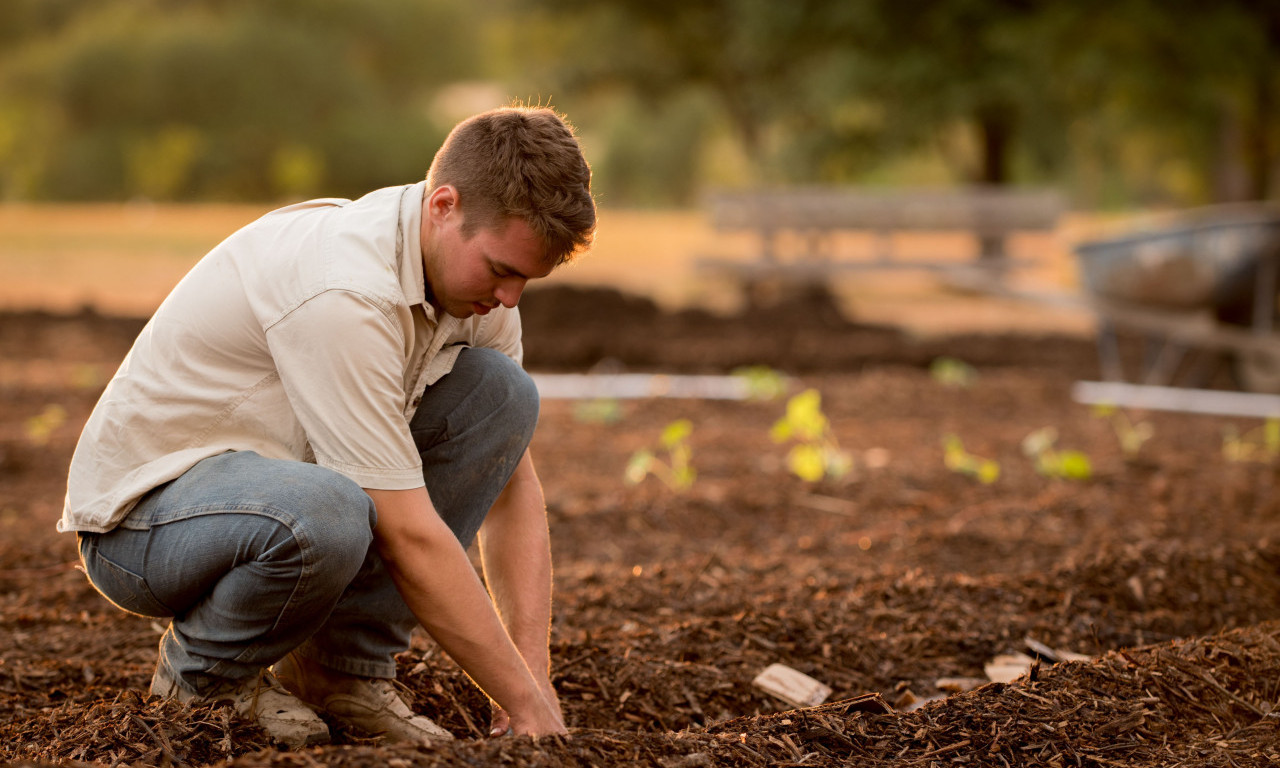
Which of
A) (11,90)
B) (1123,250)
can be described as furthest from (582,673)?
(11,90)

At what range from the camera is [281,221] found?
204 centimetres

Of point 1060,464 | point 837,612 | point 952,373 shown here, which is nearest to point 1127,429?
point 1060,464

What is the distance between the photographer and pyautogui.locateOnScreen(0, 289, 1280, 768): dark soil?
6.63 ft

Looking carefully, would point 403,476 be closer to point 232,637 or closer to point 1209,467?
point 232,637

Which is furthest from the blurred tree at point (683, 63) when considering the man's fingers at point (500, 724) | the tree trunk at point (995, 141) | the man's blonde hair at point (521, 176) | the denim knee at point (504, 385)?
the man's fingers at point (500, 724)

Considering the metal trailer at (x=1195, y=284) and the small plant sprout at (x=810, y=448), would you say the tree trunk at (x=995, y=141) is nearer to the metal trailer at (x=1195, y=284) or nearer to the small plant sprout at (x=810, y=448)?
the metal trailer at (x=1195, y=284)

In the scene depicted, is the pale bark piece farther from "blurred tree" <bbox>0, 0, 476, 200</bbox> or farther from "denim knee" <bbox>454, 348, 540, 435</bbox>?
"blurred tree" <bbox>0, 0, 476, 200</bbox>

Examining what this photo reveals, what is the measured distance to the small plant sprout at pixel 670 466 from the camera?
13.7 ft

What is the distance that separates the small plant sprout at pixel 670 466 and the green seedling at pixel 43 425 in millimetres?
2846

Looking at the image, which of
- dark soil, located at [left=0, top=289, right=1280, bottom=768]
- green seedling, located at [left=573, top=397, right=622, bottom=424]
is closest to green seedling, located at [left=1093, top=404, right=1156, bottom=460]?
dark soil, located at [left=0, top=289, right=1280, bottom=768]

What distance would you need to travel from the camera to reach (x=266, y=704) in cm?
205

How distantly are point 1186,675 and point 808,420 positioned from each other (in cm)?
202

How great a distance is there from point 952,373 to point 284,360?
607 centimetres

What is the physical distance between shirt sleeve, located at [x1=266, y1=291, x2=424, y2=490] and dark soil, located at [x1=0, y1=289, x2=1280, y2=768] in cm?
47
